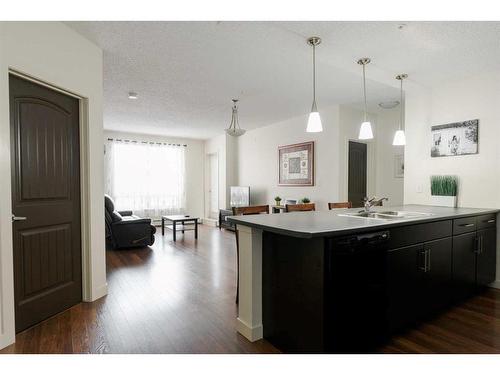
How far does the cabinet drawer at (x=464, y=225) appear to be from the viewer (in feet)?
8.50

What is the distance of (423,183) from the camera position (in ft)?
12.2

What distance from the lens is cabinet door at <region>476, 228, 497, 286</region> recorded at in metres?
2.91

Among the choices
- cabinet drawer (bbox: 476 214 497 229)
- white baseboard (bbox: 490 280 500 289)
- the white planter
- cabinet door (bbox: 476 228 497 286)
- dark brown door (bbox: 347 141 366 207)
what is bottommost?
white baseboard (bbox: 490 280 500 289)

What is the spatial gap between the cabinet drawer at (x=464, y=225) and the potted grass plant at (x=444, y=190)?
0.57 m

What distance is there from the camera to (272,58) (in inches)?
121

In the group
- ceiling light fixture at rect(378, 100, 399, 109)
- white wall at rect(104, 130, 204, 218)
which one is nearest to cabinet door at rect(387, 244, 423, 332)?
ceiling light fixture at rect(378, 100, 399, 109)

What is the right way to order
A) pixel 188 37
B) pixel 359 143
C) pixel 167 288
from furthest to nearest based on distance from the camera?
1. pixel 359 143
2. pixel 167 288
3. pixel 188 37

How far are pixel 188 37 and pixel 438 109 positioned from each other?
305cm

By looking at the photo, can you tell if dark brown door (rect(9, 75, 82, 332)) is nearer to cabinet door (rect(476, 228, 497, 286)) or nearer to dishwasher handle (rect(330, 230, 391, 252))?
dishwasher handle (rect(330, 230, 391, 252))

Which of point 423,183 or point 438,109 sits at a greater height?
point 438,109

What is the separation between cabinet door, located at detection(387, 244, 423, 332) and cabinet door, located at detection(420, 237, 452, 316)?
0.39 ft
